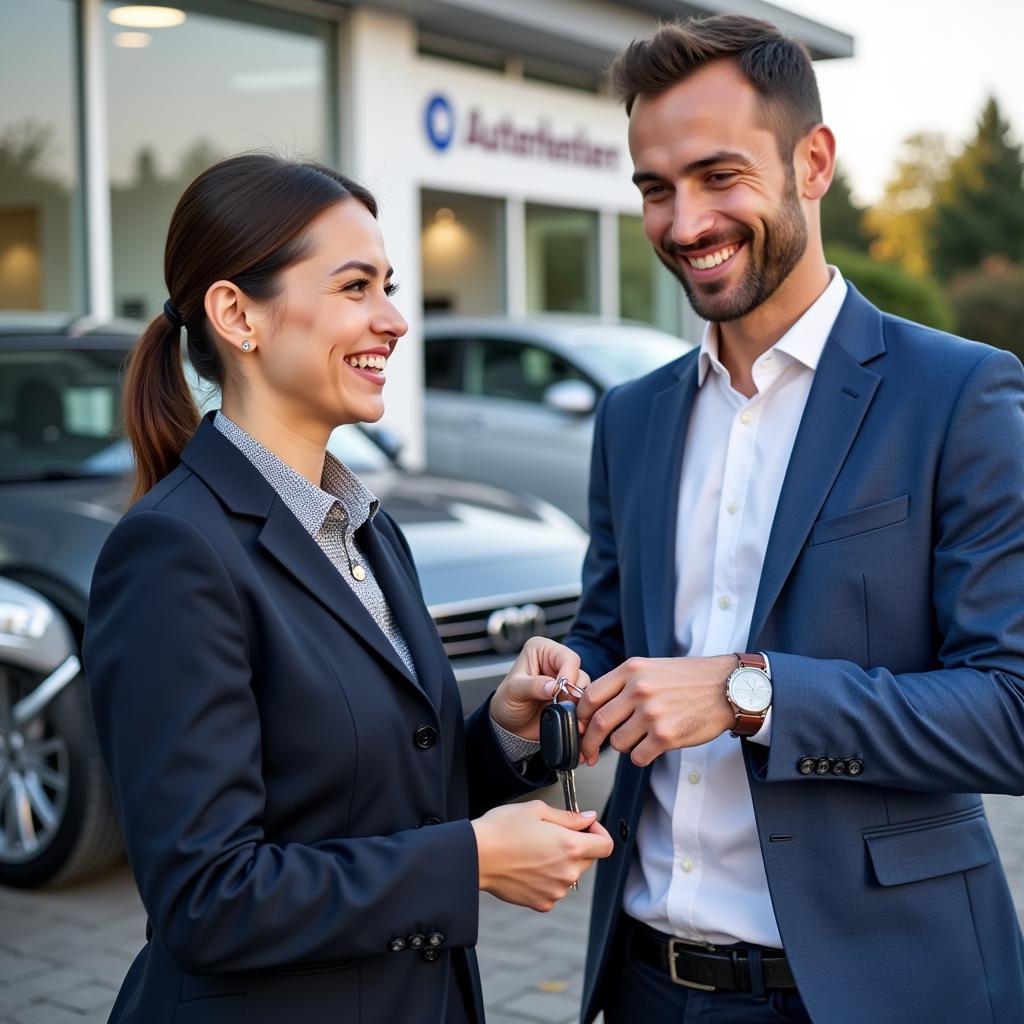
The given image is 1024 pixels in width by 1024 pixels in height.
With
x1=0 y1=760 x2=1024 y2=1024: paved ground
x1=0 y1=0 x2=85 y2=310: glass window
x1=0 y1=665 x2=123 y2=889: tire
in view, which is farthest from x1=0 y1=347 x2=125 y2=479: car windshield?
x1=0 y1=0 x2=85 y2=310: glass window

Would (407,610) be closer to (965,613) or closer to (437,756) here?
(437,756)

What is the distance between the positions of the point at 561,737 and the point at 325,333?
65 cm

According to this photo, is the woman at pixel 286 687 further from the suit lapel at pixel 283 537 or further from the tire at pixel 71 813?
the tire at pixel 71 813

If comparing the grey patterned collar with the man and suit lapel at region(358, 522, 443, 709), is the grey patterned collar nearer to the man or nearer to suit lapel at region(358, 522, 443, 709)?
suit lapel at region(358, 522, 443, 709)

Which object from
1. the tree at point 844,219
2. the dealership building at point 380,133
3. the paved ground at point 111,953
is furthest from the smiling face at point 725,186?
the tree at point 844,219

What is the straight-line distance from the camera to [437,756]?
2025mm

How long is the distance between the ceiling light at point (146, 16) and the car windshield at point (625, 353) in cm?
382

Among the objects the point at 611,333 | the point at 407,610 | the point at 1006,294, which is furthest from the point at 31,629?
the point at 1006,294

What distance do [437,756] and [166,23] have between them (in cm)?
971

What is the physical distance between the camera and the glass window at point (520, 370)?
10211mm

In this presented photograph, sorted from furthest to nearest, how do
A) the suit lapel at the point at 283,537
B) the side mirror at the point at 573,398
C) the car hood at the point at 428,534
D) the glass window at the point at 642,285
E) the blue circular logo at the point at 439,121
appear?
the glass window at the point at 642,285 < the blue circular logo at the point at 439,121 < the side mirror at the point at 573,398 < the car hood at the point at 428,534 < the suit lapel at the point at 283,537

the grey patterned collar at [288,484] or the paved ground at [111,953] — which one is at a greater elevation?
the grey patterned collar at [288,484]

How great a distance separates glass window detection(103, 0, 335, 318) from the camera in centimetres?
1034

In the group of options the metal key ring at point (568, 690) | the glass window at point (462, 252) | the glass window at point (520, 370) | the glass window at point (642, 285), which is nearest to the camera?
the metal key ring at point (568, 690)
